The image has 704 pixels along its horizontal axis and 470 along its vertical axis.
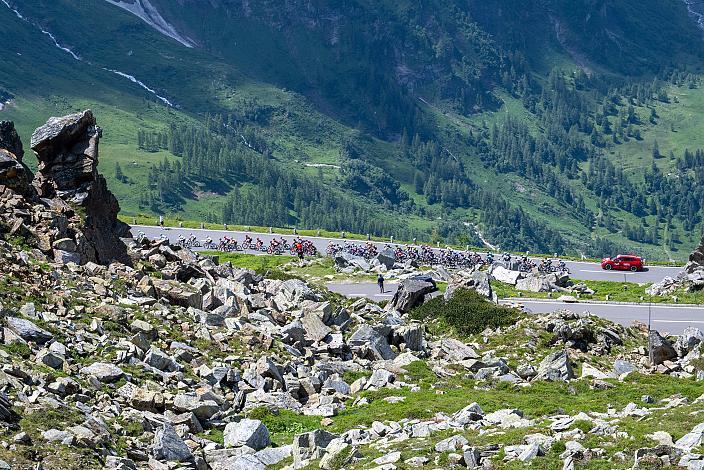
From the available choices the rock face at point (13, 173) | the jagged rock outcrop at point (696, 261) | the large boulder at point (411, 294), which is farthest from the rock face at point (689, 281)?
→ the rock face at point (13, 173)

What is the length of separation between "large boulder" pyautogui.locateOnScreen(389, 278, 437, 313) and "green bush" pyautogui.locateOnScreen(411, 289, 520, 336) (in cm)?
138

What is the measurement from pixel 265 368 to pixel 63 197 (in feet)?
62.4

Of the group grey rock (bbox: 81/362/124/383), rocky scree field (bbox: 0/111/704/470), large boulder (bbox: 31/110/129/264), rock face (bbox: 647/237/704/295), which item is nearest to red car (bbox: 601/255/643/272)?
rock face (bbox: 647/237/704/295)

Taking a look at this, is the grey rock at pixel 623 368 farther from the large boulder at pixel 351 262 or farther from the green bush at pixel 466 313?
the large boulder at pixel 351 262

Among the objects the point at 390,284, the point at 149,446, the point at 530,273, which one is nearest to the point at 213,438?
the point at 149,446

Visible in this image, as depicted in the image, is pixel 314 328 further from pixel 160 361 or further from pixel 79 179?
pixel 79 179

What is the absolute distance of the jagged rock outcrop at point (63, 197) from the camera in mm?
53375

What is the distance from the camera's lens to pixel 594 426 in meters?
33.6

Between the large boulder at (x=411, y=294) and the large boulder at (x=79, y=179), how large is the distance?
67.8 ft

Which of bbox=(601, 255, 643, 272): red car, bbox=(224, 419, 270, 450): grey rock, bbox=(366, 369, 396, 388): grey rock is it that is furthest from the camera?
bbox=(601, 255, 643, 272): red car

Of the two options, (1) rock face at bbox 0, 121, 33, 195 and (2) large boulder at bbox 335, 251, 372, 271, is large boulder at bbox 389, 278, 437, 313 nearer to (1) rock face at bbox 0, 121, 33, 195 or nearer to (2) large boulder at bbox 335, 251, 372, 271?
(2) large boulder at bbox 335, 251, 372, 271

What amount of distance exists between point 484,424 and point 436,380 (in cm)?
1227

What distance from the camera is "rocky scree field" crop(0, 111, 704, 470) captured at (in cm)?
3312

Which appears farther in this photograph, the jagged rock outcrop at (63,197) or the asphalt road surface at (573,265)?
the asphalt road surface at (573,265)
